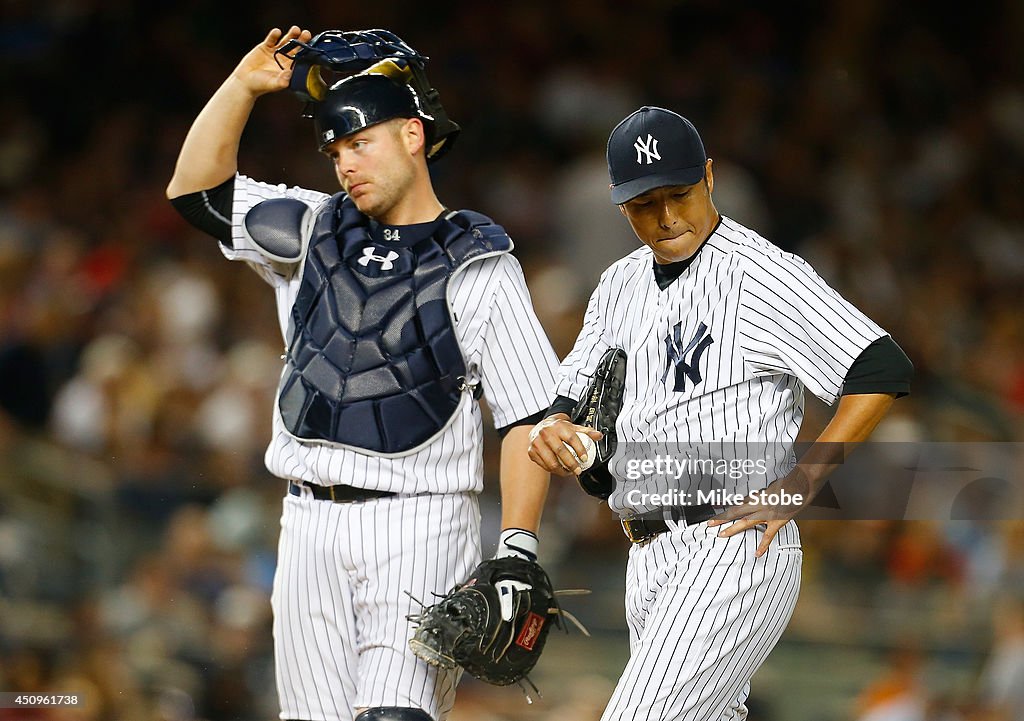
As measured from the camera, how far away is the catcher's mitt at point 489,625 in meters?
2.54

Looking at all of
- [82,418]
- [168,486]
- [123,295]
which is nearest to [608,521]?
[168,486]

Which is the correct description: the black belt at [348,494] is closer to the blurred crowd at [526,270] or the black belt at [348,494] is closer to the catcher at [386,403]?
the catcher at [386,403]

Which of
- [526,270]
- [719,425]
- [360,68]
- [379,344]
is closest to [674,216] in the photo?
[719,425]

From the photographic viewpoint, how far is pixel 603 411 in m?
2.54

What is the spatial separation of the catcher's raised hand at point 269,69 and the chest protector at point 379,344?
1.17 feet

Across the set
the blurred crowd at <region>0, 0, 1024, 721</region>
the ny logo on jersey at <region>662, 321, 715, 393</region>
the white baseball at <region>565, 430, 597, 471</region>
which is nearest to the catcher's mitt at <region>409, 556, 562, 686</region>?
the white baseball at <region>565, 430, 597, 471</region>

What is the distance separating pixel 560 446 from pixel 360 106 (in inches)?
31.1

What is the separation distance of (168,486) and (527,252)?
1763mm

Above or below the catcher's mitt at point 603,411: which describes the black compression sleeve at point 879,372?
above

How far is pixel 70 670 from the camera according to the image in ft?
14.6

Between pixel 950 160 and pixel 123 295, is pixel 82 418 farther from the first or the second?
pixel 950 160

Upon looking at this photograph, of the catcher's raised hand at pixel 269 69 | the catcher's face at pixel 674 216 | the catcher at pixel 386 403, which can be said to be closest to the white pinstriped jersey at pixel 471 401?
the catcher at pixel 386 403

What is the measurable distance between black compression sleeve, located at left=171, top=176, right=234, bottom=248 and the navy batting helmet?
28 centimetres

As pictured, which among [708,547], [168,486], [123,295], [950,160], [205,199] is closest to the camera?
[708,547]
